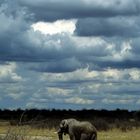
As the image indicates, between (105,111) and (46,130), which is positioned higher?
(105,111)

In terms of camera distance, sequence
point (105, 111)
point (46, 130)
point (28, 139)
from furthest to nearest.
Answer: point (105, 111)
point (46, 130)
point (28, 139)

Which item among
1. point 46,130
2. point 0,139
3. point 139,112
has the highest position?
point 139,112

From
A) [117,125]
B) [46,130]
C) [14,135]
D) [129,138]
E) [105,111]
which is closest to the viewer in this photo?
[14,135]

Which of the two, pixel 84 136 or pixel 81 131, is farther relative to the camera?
pixel 81 131

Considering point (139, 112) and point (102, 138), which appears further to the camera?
point (139, 112)

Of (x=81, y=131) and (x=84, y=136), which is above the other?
(x=81, y=131)

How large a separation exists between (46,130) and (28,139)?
35.3m

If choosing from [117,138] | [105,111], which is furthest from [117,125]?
[105,111]

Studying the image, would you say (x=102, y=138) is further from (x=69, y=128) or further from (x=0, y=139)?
(x=0, y=139)

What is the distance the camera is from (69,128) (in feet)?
A: 105

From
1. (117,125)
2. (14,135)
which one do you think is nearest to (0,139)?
(14,135)

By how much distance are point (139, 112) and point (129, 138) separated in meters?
43.4

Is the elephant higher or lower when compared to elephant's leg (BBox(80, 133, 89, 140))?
higher

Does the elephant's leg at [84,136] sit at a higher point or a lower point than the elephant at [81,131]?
lower
